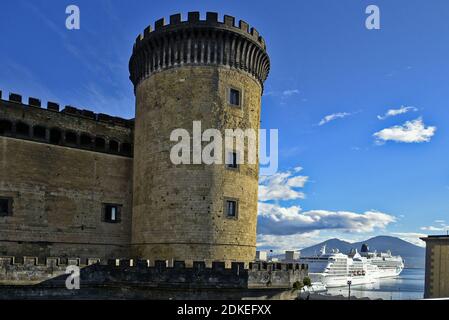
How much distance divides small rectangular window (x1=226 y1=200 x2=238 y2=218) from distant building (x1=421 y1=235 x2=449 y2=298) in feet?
42.9

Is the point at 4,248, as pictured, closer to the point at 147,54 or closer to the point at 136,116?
the point at 136,116

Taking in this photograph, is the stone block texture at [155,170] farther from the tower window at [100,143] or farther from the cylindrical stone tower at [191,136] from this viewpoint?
the tower window at [100,143]

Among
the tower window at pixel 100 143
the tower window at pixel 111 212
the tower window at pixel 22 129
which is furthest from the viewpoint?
the tower window at pixel 100 143

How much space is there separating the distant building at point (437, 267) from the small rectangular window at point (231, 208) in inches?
515

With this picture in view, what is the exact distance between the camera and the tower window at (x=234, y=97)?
2289 cm

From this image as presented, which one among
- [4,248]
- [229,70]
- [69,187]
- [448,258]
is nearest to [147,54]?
[229,70]

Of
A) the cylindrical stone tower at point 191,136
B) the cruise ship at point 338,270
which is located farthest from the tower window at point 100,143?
the cruise ship at point 338,270

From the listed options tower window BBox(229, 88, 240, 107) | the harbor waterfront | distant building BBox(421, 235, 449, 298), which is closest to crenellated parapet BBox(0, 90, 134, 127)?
tower window BBox(229, 88, 240, 107)

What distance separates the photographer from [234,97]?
23.1 m

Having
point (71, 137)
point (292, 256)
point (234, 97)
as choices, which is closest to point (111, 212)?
point (71, 137)

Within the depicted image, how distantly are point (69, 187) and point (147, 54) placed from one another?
359 inches

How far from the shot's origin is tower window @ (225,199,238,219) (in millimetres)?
21938
